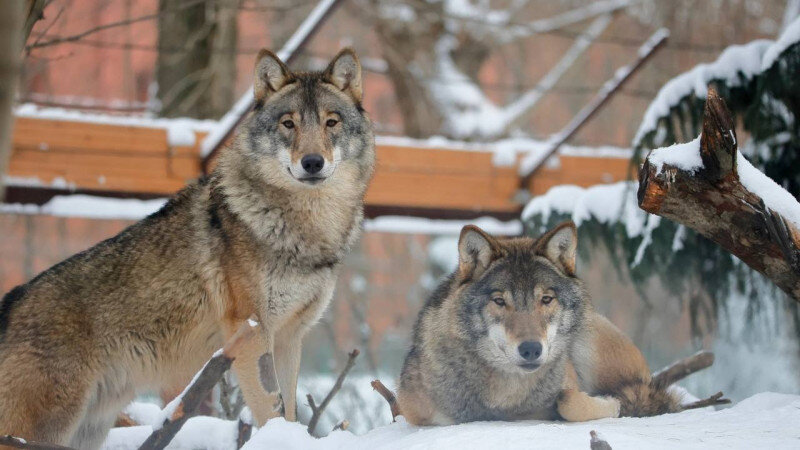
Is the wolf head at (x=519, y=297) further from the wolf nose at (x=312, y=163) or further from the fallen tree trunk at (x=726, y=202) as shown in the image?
the wolf nose at (x=312, y=163)

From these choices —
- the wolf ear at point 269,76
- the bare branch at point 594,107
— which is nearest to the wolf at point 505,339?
the wolf ear at point 269,76

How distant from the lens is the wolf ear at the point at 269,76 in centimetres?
481

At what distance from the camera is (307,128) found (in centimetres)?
457

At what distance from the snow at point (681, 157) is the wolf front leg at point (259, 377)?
212cm

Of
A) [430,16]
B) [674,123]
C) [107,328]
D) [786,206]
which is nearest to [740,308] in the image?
[674,123]

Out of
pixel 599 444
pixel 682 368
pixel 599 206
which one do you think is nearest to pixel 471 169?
pixel 599 206

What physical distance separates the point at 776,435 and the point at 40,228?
591 inches

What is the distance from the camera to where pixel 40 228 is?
15969 millimetres

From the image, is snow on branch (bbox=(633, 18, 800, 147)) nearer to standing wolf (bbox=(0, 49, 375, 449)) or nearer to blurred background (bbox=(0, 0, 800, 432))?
blurred background (bbox=(0, 0, 800, 432))

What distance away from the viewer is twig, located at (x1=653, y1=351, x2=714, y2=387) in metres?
4.88

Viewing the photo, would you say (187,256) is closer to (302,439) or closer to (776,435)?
(302,439)

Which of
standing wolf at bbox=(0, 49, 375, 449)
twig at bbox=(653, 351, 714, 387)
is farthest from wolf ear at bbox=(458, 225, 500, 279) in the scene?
twig at bbox=(653, 351, 714, 387)

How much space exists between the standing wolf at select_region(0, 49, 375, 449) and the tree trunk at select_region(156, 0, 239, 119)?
536cm

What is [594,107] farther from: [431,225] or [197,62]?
[197,62]
